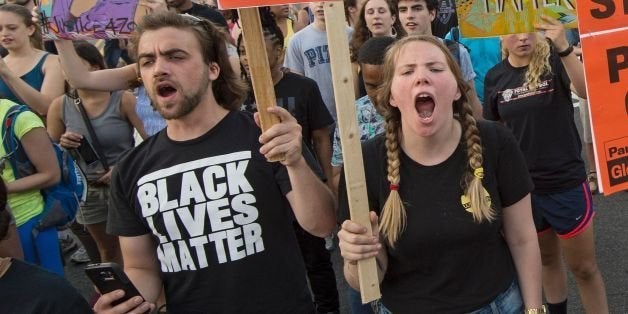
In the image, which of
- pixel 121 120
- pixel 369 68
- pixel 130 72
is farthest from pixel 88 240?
pixel 369 68

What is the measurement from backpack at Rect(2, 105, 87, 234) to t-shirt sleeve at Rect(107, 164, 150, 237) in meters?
1.28

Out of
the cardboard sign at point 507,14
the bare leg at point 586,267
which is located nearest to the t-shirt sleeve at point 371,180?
the cardboard sign at point 507,14

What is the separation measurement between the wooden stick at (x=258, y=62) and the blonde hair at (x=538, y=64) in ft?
6.50

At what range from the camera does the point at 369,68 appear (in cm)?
339

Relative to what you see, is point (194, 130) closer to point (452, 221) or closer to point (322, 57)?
point (452, 221)

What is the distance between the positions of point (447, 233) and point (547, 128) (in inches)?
64.1

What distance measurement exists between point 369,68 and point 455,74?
1.00 metres

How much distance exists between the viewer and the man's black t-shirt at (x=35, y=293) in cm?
198

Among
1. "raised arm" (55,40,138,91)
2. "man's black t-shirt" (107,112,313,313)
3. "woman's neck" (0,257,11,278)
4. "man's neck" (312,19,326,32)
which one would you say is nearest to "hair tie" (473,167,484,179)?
"man's black t-shirt" (107,112,313,313)

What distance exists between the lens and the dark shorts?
3.62 m

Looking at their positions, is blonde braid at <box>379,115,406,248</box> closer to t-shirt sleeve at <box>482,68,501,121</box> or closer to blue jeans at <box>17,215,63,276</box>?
t-shirt sleeve at <box>482,68,501,121</box>

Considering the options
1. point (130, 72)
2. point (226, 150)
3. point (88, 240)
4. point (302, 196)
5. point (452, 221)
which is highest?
point (130, 72)

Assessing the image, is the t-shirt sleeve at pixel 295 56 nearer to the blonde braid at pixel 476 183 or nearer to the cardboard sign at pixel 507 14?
the cardboard sign at pixel 507 14

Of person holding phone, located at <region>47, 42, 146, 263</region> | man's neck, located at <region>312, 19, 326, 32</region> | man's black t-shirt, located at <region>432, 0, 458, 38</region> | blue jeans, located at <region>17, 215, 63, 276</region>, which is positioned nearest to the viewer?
blue jeans, located at <region>17, 215, 63, 276</region>
